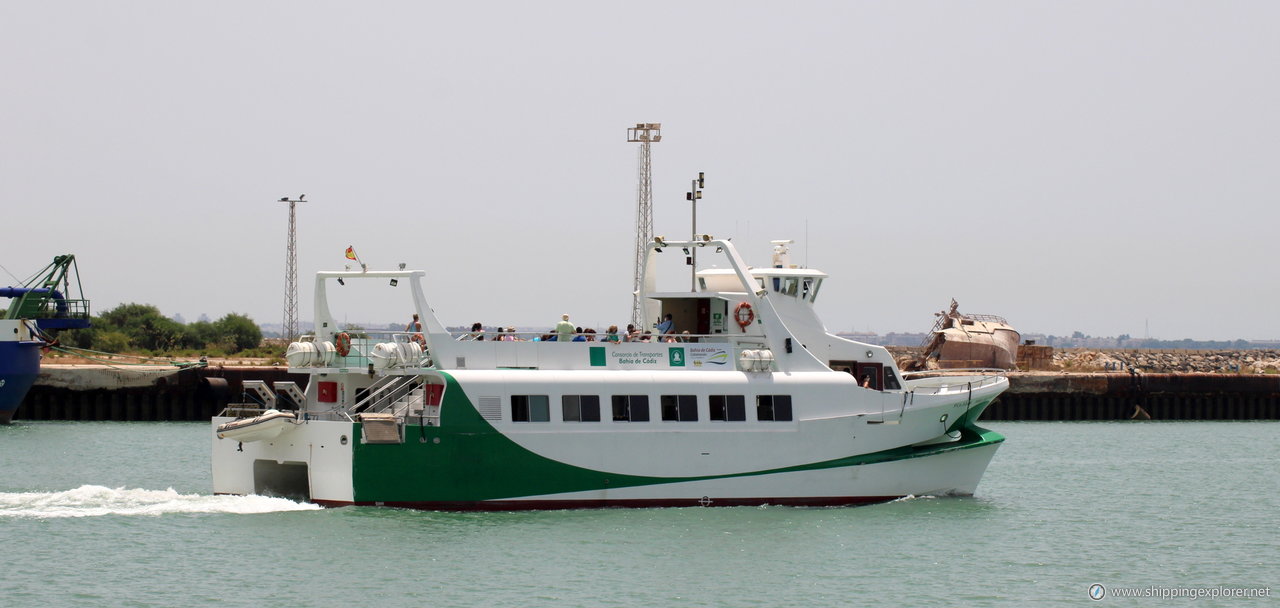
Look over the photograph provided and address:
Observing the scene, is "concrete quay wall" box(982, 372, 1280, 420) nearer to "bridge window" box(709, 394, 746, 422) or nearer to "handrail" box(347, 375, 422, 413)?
"bridge window" box(709, 394, 746, 422)

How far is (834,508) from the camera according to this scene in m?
24.0

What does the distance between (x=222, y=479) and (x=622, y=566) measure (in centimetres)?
786

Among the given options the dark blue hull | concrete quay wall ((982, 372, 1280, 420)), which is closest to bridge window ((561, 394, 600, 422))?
the dark blue hull

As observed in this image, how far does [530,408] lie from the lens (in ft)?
74.8

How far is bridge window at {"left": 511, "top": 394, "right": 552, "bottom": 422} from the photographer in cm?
2273

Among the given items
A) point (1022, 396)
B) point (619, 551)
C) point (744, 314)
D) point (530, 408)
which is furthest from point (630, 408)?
point (1022, 396)

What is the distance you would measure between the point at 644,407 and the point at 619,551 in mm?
3376

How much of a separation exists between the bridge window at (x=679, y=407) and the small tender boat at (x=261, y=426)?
5875mm

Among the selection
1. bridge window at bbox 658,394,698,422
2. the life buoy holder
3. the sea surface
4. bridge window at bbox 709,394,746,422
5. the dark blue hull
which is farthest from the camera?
the dark blue hull

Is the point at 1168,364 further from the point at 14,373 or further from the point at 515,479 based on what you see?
the point at 515,479

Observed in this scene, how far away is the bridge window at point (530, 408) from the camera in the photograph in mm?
A: 22734

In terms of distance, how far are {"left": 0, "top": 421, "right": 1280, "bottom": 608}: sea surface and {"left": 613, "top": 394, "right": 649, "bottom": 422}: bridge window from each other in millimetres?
1497

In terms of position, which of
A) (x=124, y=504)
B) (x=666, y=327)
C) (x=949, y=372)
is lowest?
(x=124, y=504)

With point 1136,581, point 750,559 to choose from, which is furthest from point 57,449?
point 1136,581
